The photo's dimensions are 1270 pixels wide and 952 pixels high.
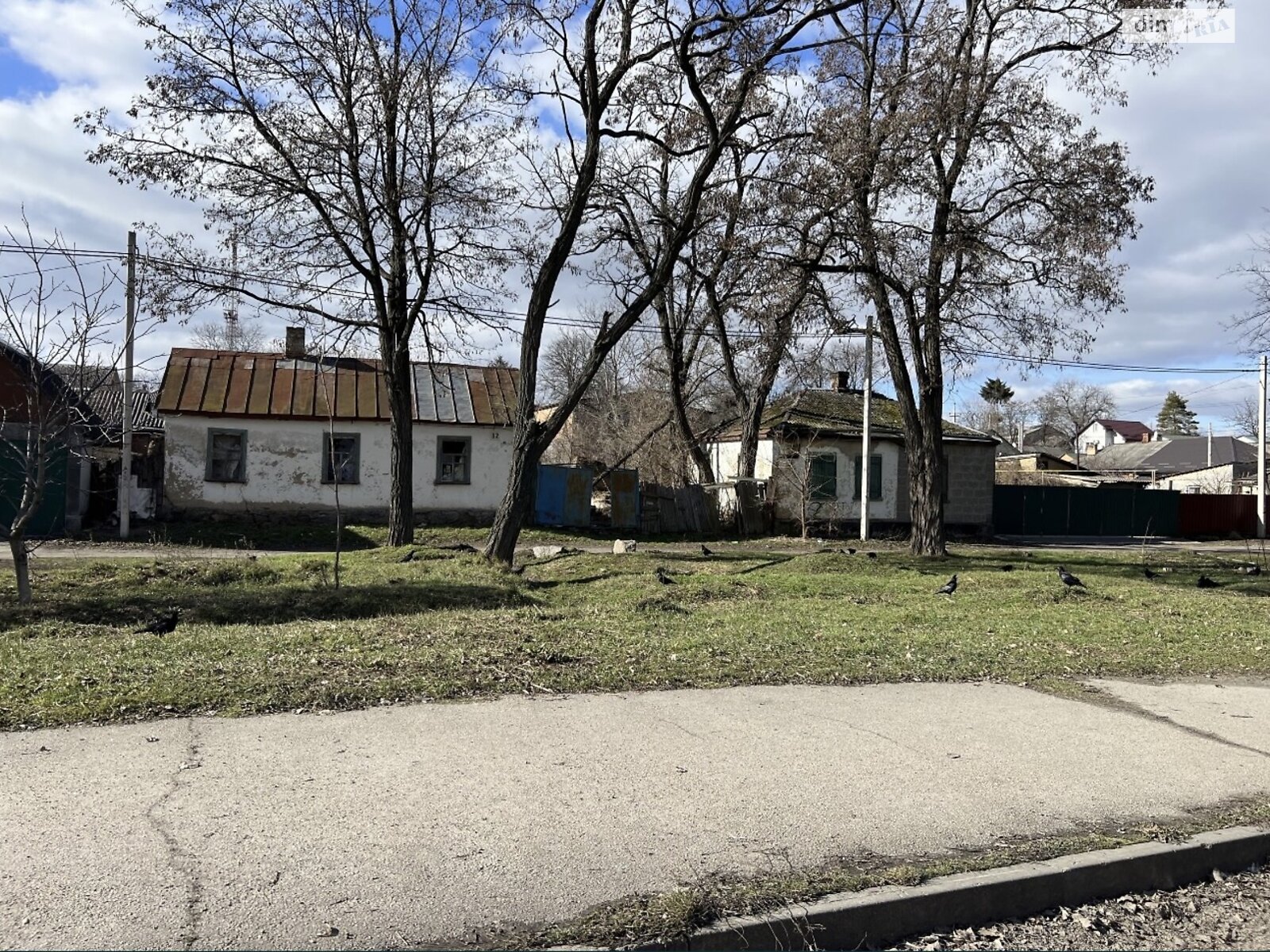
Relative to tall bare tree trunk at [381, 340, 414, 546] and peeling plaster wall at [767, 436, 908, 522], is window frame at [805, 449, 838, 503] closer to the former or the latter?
peeling plaster wall at [767, 436, 908, 522]

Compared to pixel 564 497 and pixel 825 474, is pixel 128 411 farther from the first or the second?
pixel 825 474

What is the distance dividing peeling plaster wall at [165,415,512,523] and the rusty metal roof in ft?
0.96

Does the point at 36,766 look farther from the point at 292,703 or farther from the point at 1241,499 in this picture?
the point at 1241,499

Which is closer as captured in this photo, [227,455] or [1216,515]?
[227,455]

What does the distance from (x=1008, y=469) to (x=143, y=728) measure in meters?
50.6

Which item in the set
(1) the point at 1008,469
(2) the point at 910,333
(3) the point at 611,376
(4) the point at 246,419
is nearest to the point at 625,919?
(2) the point at 910,333

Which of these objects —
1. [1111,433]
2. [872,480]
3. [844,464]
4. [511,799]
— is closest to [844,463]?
[844,464]

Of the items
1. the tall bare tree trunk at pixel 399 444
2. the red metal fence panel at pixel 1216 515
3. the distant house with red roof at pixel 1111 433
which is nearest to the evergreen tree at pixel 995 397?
the distant house with red roof at pixel 1111 433

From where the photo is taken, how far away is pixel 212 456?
24953mm

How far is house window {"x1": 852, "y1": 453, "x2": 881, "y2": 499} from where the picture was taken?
30.0m

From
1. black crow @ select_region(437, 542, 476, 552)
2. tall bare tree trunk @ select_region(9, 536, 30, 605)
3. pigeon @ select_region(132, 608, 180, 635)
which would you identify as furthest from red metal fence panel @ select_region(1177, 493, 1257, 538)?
tall bare tree trunk @ select_region(9, 536, 30, 605)

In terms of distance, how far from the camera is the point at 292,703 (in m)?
6.27

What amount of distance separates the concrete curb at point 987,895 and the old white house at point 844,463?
21.8m

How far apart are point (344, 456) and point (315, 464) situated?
82cm
